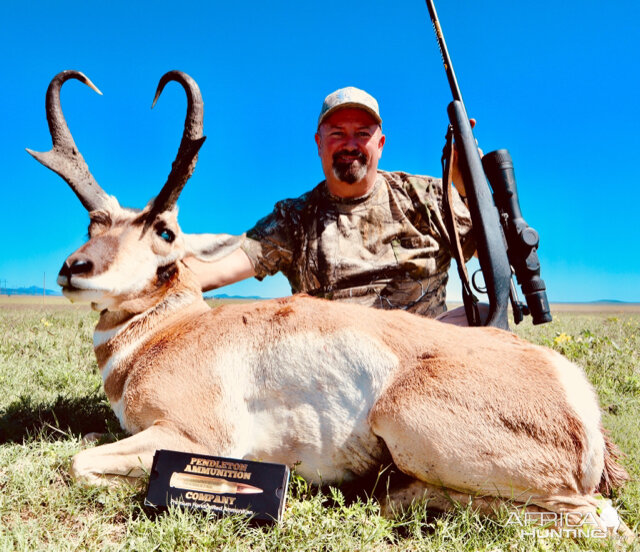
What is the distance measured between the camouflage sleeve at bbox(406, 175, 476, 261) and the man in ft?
0.05

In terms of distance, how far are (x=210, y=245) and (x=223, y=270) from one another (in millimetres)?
1342

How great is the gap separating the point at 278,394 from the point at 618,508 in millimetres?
2435

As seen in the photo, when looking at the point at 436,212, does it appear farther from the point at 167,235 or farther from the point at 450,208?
the point at 167,235

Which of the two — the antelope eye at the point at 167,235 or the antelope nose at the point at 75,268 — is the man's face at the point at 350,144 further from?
the antelope nose at the point at 75,268

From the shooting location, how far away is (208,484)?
3.14m

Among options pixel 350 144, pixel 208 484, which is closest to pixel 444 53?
pixel 350 144

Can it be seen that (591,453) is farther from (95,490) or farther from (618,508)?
(95,490)

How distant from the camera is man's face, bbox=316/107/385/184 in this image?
6699 millimetres

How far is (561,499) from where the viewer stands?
9.84 feet

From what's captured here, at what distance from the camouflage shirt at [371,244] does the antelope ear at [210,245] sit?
1853mm

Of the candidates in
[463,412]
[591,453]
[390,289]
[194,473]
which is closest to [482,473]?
[463,412]

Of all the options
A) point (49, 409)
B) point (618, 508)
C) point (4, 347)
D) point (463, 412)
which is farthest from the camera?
point (4, 347)

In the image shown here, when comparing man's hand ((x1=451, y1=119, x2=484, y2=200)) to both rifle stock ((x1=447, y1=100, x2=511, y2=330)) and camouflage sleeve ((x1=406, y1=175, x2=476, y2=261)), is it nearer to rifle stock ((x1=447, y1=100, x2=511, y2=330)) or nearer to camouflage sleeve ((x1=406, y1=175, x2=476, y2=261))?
rifle stock ((x1=447, y1=100, x2=511, y2=330))

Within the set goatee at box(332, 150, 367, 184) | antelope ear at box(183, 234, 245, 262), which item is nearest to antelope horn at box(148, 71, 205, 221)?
antelope ear at box(183, 234, 245, 262)
